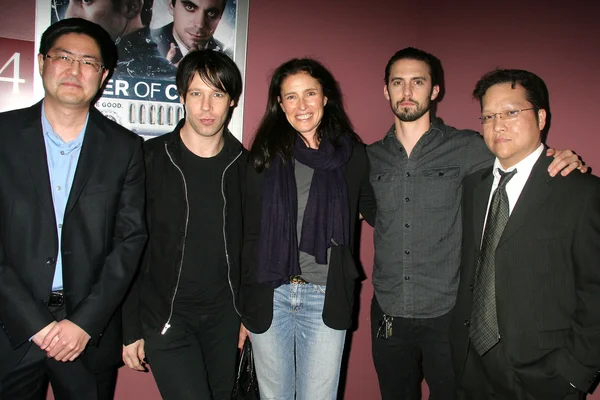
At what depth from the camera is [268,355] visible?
6.89 feet

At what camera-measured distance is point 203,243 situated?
208 centimetres

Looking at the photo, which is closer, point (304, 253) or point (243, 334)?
point (304, 253)

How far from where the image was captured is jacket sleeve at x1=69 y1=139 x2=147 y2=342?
5.98 ft

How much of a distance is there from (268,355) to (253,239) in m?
0.55

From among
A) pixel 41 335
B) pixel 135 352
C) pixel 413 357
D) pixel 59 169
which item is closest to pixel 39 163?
pixel 59 169

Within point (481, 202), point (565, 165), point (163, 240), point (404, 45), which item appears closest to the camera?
point (565, 165)

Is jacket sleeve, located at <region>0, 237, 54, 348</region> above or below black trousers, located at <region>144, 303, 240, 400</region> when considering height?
above

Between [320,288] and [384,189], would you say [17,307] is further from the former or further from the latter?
[384,189]

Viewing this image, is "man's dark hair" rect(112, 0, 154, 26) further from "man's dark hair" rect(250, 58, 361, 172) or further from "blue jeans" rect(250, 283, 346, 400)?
"blue jeans" rect(250, 283, 346, 400)

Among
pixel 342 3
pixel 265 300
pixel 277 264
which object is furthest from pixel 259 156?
pixel 342 3

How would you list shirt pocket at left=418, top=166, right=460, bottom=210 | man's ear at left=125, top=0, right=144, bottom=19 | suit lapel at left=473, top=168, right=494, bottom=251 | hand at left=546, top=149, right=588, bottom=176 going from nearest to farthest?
hand at left=546, top=149, right=588, bottom=176 → suit lapel at left=473, top=168, right=494, bottom=251 → shirt pocket at left=418, top=166, right=460, bottom=210 → man's ear at left=125, top=0, right=144, bottom=19

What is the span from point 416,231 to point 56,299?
5.41 ft

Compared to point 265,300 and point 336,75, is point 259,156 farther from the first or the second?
point 336,75

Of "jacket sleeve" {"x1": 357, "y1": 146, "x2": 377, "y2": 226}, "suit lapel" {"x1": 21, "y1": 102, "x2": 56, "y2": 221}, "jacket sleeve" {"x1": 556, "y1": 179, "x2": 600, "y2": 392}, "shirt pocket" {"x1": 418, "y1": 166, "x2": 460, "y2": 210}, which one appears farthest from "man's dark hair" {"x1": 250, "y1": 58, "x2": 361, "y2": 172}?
"jacket sleeve" {"x1": 556, "y1": 179, "x2": 600, "y2": 392}
